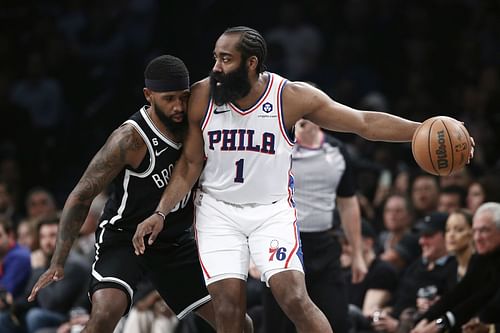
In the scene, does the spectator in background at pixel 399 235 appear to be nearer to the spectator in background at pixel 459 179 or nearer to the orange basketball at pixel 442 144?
the spectator in background at pixel 459 179

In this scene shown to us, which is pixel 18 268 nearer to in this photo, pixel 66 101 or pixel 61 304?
pixel 61 304

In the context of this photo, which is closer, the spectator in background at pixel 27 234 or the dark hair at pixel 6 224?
the dark hair at pixel 6 224

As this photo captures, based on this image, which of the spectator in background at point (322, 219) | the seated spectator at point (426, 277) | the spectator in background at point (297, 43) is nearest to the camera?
the spectator in background at point (322, 219)

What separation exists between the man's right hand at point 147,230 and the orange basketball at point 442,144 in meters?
1.52

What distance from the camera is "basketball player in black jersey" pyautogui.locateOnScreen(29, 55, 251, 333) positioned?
6.30 meters

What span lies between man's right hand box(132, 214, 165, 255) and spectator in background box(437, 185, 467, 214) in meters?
4.01

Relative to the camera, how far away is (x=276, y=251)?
600cm

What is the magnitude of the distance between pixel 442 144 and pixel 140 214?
1.87m

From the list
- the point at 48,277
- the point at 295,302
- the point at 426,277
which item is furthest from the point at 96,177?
the point at 426,277

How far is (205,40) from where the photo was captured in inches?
509

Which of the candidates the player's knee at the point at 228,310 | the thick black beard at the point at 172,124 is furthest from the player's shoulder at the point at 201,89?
the player's knee at the point at 228,310

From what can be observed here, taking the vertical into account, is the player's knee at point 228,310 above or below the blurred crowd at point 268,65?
below

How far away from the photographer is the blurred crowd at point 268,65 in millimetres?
11047

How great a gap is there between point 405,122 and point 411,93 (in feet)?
19.0
